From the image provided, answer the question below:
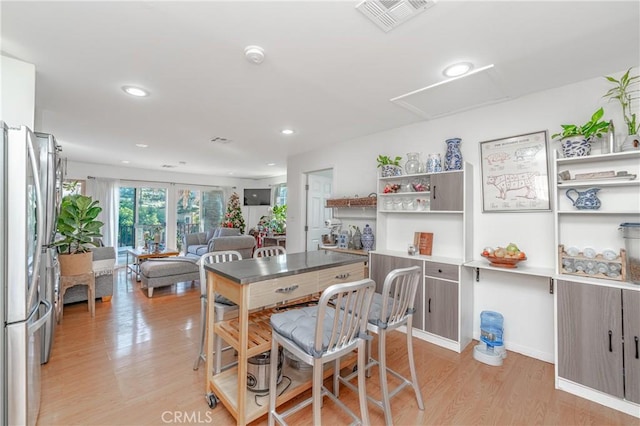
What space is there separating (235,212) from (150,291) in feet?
13.0

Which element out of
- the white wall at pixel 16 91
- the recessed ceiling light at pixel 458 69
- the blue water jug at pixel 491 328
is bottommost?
the blue water jug at pixel 491 328

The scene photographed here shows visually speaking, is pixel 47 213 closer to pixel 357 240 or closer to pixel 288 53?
pixel 288 53

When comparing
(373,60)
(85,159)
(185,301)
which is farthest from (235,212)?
(373,60)

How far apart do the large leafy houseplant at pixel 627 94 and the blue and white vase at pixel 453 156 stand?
3.69ft

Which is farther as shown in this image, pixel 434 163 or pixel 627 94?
pixel 434 163

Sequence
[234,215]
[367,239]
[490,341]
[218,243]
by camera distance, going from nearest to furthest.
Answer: [490,341]
[367,239]
[218,243]
[234,215]

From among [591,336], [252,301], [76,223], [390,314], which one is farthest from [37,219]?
[591,336]

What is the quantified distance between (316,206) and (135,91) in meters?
3.30

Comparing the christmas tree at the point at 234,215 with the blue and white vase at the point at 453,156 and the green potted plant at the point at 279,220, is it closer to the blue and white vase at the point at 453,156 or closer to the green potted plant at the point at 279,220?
the green potted plant at the point at 279,220

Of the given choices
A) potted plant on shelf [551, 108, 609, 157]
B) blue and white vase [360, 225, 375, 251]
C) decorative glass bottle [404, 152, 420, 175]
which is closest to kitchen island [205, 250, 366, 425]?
blue and white vase [360, 225, 375, 251]

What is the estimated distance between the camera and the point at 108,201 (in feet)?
21.2

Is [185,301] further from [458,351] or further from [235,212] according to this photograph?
[235,212]

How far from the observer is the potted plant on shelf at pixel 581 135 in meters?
2.10

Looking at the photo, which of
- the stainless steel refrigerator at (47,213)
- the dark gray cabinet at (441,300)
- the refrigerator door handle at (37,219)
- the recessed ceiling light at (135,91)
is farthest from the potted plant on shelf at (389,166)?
the stainless steel refrigerator at (47,213)
